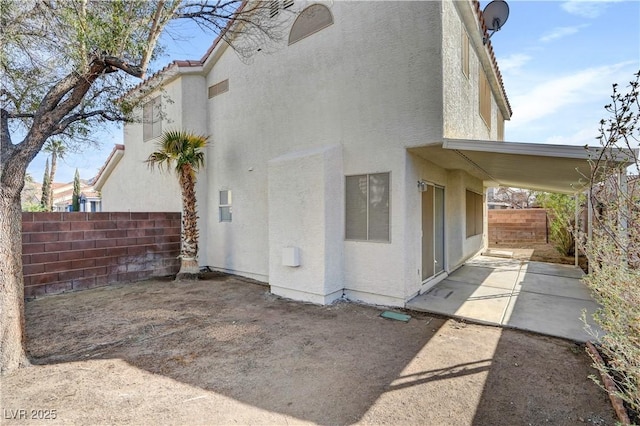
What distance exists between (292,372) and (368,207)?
4.04 meters

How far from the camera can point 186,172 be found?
9.55 metres

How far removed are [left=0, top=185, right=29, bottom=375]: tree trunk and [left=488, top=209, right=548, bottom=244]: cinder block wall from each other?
19771mm

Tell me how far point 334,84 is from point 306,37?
1.78 m

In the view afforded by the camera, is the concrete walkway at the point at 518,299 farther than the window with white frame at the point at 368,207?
No

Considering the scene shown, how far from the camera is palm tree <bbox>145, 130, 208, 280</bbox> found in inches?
368

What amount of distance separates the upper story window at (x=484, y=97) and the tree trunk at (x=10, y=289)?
11.7m

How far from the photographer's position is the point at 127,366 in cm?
436

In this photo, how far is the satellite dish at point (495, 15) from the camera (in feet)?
29.2

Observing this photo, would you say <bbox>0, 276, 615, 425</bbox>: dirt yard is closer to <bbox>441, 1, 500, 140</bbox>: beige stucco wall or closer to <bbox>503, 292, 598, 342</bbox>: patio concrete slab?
<bbox>503, 292, 598, 342</bbox>: patio concrete slab

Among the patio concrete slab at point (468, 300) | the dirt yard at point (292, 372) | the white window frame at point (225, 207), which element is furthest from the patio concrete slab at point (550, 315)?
the white window frame at point (225, 207)

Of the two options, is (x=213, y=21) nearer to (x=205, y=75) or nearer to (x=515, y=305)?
(x=205, y=75)

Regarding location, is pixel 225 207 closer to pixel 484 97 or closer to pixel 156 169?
pixel 156 169

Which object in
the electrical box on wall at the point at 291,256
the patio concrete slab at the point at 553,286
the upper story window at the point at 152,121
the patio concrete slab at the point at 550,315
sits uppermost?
the upper story window at the point at 152,121

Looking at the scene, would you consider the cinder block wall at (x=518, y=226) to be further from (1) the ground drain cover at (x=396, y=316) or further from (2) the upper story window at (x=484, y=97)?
(1) the ground drain cover at (x=396, y=316)
